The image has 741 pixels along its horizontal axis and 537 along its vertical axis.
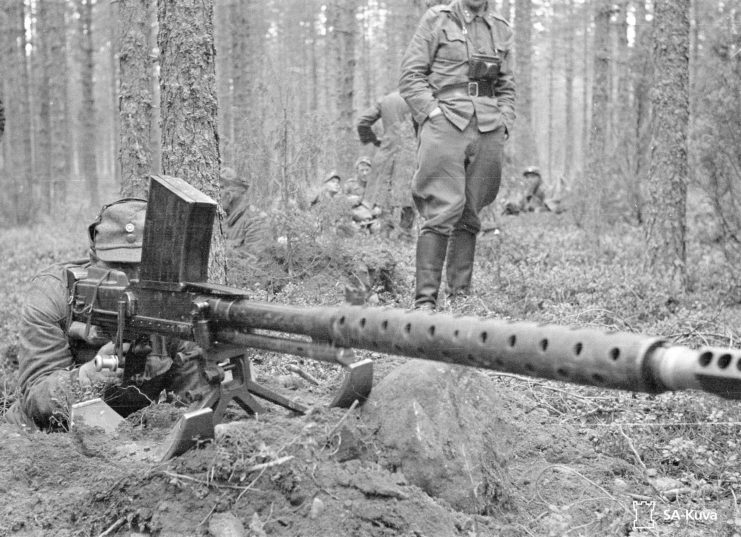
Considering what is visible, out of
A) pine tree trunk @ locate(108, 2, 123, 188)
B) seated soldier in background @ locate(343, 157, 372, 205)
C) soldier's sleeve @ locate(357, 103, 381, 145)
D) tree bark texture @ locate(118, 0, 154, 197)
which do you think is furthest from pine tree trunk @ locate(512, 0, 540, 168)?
tree bark texture @ locate(118, 0, 154, 197)

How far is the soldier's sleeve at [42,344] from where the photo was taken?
404 cm

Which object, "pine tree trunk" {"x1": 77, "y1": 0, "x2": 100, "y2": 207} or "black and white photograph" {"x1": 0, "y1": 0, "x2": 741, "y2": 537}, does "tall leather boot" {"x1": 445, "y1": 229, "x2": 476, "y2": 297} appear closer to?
"black and white photograph" {"x1": 0, "y1": 0, "x2": 741, "y2": 537}

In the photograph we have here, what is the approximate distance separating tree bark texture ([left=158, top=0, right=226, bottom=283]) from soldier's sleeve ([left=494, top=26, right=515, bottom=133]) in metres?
2.34

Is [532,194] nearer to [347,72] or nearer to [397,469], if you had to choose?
[347,72]

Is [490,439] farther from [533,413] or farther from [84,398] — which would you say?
[84,398]

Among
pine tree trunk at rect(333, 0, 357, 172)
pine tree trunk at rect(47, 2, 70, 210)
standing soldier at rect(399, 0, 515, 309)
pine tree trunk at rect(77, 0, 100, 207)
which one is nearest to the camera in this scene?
standing soldier at rect(399, 0, 515, 309)

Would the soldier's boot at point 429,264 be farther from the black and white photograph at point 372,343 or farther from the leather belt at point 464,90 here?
the leather belt at point 464,90

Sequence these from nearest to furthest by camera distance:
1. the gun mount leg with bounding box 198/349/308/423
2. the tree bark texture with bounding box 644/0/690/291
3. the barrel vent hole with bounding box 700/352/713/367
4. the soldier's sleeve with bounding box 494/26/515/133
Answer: the barrel vent hole with bounding box 700/352/713/367
the gun mount leg with bounding box 198/349/308/423
the soldier's sleeve with bounding box 494/26/515/133
the tree bark texture with bounding box 644/0/690/291

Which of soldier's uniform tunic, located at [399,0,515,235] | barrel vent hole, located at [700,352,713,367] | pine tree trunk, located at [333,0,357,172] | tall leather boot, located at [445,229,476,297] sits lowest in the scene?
tall leather boot, located at [445,229,476,297]

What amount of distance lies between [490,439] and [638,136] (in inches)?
450

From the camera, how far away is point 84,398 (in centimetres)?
377

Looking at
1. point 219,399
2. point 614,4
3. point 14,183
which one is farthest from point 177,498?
point 614,4

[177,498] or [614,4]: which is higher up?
[614,4]

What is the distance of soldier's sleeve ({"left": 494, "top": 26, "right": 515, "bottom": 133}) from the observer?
640 centimetres
